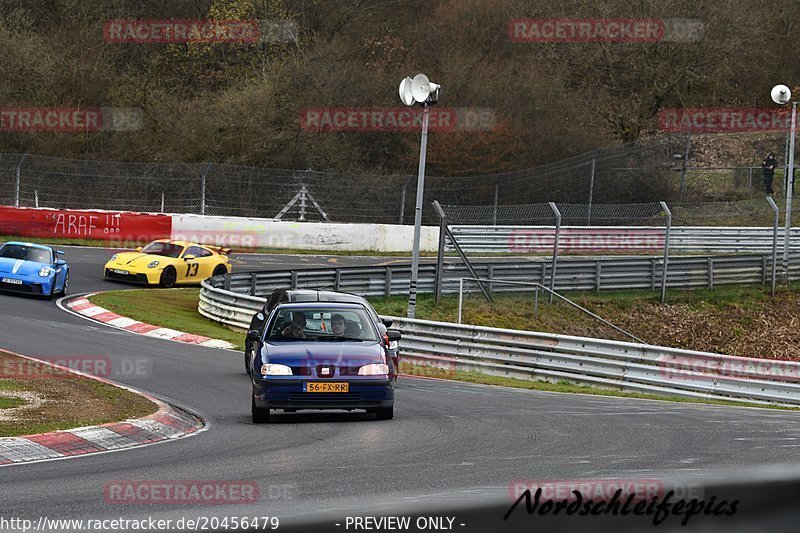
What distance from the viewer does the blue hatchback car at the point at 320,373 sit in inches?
453

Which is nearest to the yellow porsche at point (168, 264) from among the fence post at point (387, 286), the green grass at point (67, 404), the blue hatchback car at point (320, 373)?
the fence post at point (387, 286)

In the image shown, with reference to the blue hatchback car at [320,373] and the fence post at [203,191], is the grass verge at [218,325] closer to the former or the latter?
the blue hatchback car at [320,373]

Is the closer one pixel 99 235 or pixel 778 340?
pixel 778 340

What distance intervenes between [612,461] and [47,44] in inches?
1757

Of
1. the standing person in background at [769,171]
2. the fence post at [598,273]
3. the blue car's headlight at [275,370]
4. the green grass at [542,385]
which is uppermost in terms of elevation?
the standing person in background at [769,171]

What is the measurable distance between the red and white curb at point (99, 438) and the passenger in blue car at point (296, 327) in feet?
4.54

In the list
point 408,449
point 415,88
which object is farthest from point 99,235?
point 408,449

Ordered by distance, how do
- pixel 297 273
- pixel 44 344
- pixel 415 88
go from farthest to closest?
pixel 297 273 < pixel 415 88 < pixel 44 344

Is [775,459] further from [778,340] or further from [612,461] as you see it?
[778,340]

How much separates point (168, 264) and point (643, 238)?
15980 mm

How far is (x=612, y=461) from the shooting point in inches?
336

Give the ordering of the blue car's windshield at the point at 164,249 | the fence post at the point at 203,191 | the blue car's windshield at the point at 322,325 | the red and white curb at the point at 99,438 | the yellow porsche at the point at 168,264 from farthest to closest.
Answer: the fence post at the point at 203,191
the blue car's windshield at the point at 164,249
the yellow porsche at the point at 168,264
the blue car's windshield at the point at 322,325
the red and white curb at the point at 99,438

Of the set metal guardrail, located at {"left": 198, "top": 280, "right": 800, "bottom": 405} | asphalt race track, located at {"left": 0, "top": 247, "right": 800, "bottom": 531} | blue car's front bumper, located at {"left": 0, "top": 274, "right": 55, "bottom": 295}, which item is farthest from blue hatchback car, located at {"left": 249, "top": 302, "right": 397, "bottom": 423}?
blue car's front bumper, located at {"left": 0, "top": 274, "right": 55, "bottom": 295}

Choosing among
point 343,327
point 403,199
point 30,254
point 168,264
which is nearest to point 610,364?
point 343,327
